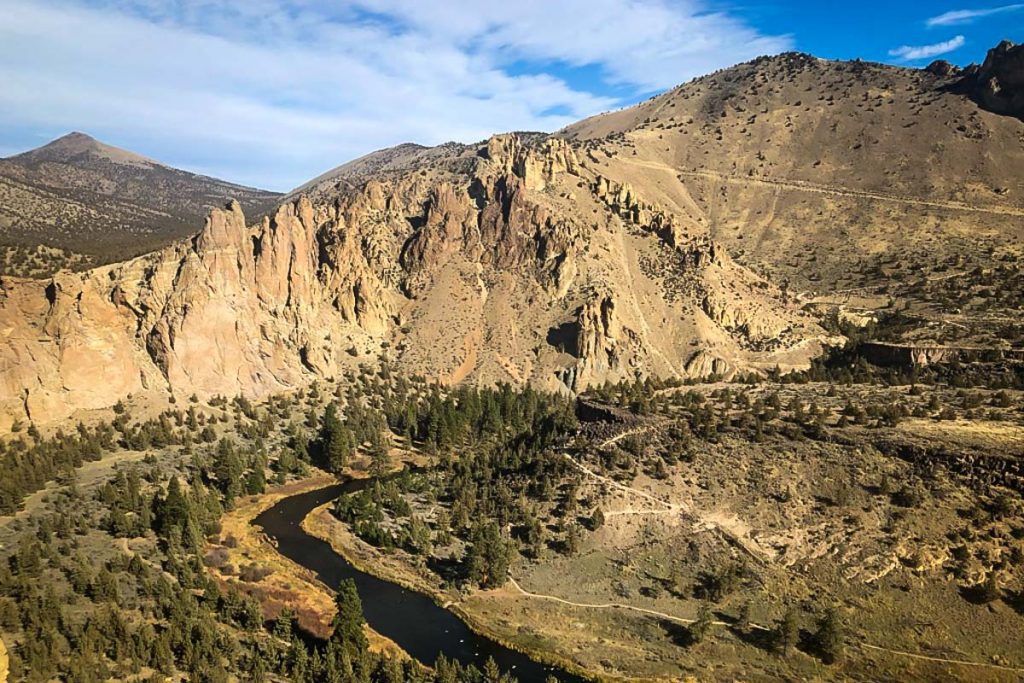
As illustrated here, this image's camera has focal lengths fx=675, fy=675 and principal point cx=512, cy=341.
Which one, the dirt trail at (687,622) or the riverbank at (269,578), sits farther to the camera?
the riverbank at (269,578)

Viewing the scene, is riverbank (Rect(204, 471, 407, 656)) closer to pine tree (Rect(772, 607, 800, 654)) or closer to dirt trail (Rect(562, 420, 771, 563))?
dirt trail (Rect(562, 420, 771, 563))

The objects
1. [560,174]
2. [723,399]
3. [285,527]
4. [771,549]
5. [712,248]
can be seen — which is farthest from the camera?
[560,174]

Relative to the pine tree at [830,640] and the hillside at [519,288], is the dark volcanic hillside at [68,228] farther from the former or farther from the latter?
the pine tree at [830,640]

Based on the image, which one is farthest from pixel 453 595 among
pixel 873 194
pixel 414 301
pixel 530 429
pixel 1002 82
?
pixel 1002 82

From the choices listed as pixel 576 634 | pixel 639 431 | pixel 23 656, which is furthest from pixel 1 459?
pixel 639 431

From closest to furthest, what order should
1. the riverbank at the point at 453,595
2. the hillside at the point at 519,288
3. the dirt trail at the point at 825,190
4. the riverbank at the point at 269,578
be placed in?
1. the riverbank at the point at 453,595
2. the riverbank at the point at 269,578
3. the hillside at the point at 519,288
4. the dirt trail at the point at 825,190

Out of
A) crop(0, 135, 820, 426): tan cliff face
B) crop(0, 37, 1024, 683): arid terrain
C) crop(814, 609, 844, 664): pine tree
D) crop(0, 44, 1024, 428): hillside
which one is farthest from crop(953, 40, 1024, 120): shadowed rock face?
crop(814, 609, 844, 664): pine tree

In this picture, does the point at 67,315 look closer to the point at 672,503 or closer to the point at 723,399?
the point at 672,503

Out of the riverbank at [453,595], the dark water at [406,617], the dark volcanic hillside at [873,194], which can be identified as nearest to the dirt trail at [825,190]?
the dark volcanic hillside at [873,194]
